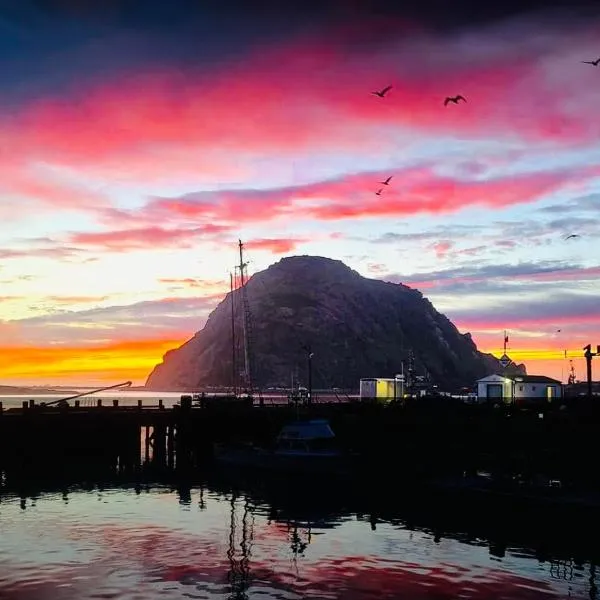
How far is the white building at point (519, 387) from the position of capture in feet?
365

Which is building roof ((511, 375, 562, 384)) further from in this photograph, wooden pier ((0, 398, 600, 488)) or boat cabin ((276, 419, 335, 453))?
boat cabin ((276, 419, 335, 453))

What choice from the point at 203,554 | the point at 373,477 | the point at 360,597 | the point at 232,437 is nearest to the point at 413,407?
the point at 232,437

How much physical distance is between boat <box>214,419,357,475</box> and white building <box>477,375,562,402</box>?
5031 cm

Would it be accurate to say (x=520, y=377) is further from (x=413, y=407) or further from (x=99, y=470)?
(x=99, y=470)

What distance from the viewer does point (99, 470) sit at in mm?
69188

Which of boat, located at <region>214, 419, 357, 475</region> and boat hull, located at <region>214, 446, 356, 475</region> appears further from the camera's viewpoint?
boat, located at <region>214, 419, 357, 475</region>

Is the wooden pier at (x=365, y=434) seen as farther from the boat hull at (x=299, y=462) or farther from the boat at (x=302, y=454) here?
the boat at (x=302, y=454)

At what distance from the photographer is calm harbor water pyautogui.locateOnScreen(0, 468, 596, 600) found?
29781 mm

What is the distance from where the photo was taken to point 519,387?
373 ft

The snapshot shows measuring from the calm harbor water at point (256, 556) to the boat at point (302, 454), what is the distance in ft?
34.1

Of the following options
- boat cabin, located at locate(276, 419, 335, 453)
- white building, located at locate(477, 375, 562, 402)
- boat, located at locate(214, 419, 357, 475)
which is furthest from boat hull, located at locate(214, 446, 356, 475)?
white building, located at locate(477, 375, 562, 402)

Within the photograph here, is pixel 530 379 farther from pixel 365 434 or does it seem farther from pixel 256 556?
pixel 256 556

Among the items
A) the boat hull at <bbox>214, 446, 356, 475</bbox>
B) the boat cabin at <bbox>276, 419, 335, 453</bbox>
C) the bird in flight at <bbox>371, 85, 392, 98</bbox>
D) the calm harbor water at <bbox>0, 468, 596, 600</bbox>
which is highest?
the bird in flight at <bbox>371, 85, 392, 98</bbox>

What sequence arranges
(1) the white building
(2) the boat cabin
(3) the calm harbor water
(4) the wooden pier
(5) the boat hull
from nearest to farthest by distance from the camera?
(3) the calm harbor water
(4) the wooden pier
(5) the boat hull
(2) the boat cabin
(1) the white building
